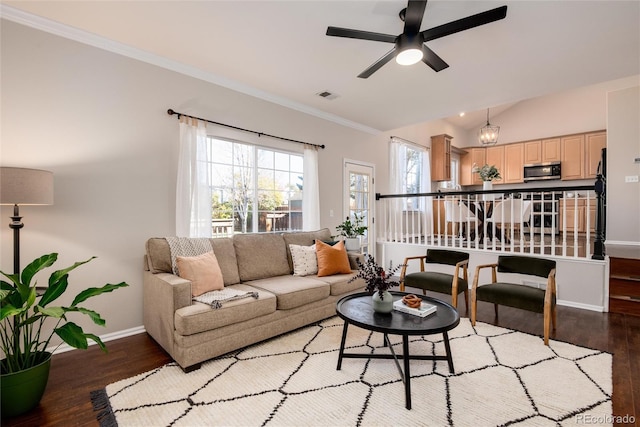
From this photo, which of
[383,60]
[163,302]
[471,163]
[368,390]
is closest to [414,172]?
[471,163]

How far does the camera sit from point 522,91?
3.99m

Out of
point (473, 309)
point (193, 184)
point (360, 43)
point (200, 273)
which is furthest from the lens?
point (193, 184)

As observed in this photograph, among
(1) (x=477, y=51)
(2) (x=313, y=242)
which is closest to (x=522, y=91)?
(1) (x=477, y=51)

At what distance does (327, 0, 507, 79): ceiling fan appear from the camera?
2013mm

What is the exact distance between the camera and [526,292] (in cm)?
288

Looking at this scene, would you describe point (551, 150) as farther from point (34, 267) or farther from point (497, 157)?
point (34, 267)

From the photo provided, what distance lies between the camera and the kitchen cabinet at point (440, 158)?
7355 mm

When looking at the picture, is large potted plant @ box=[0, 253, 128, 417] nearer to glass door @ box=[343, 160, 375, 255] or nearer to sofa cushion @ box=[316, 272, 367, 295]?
sofa cushion @ box=[316, 272, 367, 295]

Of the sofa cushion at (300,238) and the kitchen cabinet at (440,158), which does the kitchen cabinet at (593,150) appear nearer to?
the kitchen cabinet at (440,158)

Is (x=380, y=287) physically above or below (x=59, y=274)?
below

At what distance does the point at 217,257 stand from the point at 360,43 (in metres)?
2.58

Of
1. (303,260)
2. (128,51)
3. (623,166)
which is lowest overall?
(303,260)

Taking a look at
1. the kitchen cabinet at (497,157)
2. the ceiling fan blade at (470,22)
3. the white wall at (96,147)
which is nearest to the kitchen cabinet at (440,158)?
the kitchen cabinet at (497,157)

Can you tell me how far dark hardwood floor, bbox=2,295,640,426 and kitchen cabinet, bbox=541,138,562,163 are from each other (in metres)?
5.24
